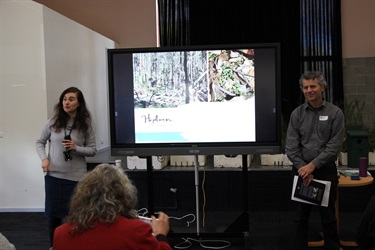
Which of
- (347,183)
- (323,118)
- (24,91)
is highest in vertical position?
(24,91)

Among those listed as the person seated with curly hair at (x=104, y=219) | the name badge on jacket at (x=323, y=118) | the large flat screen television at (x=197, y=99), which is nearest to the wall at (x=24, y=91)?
the large flat screen television at (x=197, y=99)

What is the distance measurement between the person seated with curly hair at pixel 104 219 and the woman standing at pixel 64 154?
159 cm

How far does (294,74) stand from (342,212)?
323 centimetres

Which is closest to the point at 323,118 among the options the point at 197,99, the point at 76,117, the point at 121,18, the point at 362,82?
the point at 197,99

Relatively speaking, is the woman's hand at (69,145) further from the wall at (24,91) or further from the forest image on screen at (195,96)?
the wall at (24,91)

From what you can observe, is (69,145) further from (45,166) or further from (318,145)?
(318,145)

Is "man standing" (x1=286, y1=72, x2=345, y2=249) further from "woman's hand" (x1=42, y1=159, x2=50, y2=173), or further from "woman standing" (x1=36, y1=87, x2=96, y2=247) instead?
"woman's hand" (x1=42, y1=159, x2=50, y2=173)

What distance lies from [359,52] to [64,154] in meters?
5.67

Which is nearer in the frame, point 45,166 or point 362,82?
point 45,166

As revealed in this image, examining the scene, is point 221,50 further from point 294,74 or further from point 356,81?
point 356,81

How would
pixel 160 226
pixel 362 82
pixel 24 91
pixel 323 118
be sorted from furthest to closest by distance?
pixel 362 82
pixel 24 91
pixel 323 118
pixel 160 226

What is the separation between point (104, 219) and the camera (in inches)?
52.4

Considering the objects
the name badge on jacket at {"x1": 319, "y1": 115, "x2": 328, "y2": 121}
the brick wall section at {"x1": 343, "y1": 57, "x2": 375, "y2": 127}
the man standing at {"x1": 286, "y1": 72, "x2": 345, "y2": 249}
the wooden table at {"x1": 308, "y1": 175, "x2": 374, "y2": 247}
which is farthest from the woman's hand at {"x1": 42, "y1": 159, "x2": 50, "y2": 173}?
the brick wall section at {"x1": 343, "y1": 57, "x2": 375, "y2": 127}

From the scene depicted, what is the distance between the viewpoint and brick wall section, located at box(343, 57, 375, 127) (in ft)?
21.8
